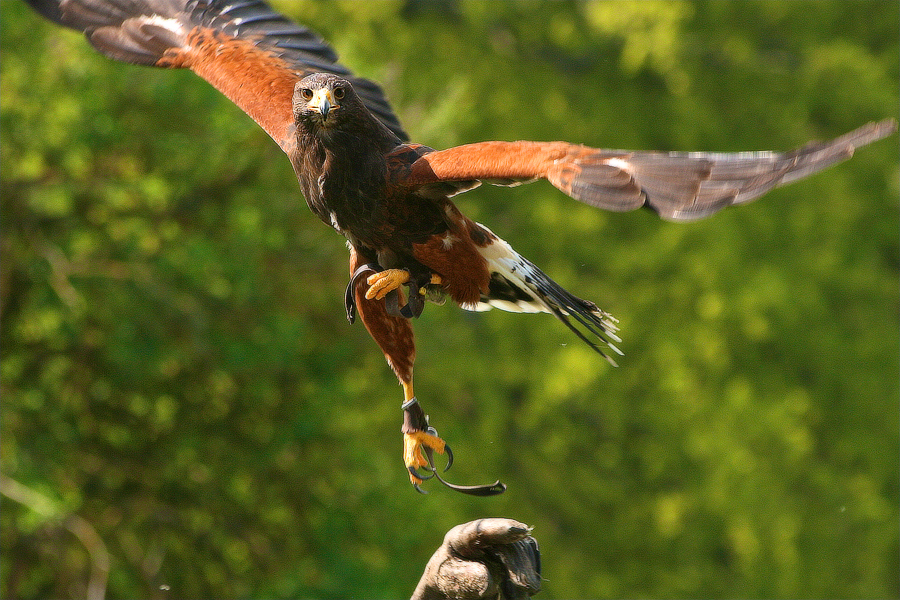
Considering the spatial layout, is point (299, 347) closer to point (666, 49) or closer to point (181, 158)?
point (181, 158)

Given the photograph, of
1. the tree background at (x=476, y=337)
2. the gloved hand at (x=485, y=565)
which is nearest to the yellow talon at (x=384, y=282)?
the gloved hand at (x=485, y=565)

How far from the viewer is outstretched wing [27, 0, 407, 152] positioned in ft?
16.7

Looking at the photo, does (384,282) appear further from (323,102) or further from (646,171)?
(646,171)

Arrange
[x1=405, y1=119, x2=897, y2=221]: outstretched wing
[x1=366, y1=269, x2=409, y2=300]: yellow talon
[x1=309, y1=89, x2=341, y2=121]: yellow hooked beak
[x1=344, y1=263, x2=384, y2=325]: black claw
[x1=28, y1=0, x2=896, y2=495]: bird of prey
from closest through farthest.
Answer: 1. [x1=405, y1=119, x2=897, y2=221]: outstretched wing
2. [x1=28, y1=0, x2=896, y2=495]: bird of prey
3. [x1=309, y1=89, x2=341, y2=121]: yellow hooked beak
4. [x1=366, y1=269, x2=409, y2=300]: yellow talon
5. [x1=344, y1=263, x2=384, y2=325]: black claw

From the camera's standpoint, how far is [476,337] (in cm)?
1218

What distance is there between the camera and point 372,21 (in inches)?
486

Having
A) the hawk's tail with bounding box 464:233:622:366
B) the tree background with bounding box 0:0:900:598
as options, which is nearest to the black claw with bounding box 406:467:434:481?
the hawk's tail with bounding box 464:233:622:366

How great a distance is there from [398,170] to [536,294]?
0.99 meters

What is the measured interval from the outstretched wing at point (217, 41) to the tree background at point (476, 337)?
288 cm

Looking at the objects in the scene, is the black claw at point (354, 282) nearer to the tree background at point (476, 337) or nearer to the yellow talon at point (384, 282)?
the yellow talon at point (384, 282)

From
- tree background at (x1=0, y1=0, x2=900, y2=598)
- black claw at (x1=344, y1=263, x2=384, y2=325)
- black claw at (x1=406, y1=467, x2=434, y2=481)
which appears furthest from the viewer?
tree background at (x1=0, y1=0, x2=900, y2=598)

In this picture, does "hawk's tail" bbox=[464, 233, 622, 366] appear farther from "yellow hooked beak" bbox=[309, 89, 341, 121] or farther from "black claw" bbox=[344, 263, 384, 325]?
"yellow hooked beak" bbox=[309, 89, 341, 121]

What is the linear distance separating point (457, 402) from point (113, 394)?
3.89 m

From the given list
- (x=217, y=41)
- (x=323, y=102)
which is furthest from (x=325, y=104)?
(x=217, y=41)
